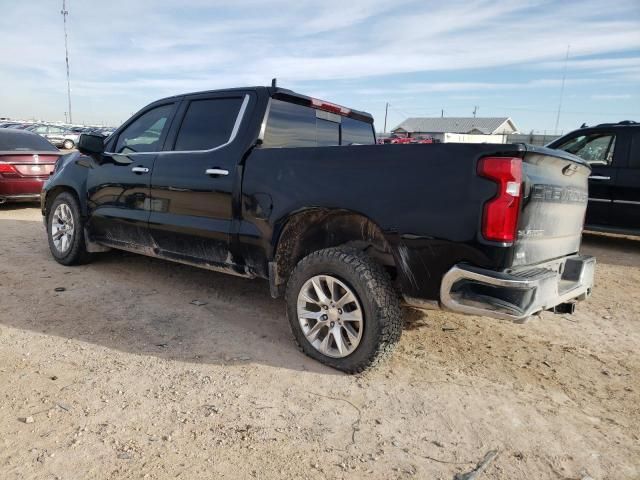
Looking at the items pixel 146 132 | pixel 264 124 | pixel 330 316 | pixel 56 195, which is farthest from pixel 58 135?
pixel 330 316

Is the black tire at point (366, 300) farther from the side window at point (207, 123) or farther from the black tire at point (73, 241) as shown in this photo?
the black tire at point (73, 241)

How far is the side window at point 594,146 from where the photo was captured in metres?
7.29

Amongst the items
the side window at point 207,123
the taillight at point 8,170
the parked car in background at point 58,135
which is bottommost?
the taillight at point 8,170

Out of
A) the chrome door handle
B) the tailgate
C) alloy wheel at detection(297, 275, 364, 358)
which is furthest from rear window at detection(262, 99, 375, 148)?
the tailgate

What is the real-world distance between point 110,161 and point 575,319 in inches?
184

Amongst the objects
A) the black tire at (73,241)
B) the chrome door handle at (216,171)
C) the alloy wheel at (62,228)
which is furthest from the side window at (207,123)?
the alloy wheel at (62,228)

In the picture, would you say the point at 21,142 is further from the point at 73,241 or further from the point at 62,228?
the point at 73,241

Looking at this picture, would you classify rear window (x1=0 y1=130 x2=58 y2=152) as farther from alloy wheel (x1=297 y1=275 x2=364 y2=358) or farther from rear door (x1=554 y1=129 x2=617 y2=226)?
rear door (x1=554 y1=129 x2=617 y2=226)

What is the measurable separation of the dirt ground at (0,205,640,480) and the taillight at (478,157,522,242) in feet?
3.41

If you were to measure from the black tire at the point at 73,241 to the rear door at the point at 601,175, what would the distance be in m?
6.91

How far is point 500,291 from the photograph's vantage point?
261cm

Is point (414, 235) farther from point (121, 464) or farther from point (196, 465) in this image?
point (121, 464)

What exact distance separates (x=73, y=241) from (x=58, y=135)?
1161 inches

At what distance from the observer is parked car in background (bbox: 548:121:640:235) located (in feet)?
23.1
